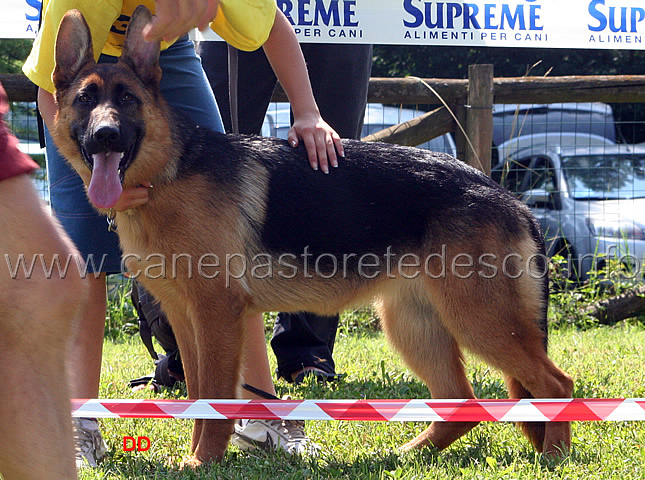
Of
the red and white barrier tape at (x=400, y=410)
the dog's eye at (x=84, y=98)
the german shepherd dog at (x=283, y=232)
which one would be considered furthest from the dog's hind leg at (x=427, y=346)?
the dog's eye at (x=84, y=98)

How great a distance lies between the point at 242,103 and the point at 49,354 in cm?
283

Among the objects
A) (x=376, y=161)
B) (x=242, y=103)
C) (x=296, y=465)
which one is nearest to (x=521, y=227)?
(x=376, y=161)

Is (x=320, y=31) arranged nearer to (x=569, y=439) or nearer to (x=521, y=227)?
(x=521, y=227)

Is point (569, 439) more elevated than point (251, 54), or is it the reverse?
point (251, 54)

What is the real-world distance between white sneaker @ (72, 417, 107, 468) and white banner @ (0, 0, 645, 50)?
A: 3.30 meters

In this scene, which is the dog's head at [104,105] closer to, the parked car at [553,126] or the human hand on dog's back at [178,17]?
the human hand on dog's back at [178,17]

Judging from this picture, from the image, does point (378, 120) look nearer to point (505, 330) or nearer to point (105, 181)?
point (505, 330)

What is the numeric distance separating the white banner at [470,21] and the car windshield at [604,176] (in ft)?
7.79

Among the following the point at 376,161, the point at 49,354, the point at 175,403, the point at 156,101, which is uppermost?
the point at 156,101

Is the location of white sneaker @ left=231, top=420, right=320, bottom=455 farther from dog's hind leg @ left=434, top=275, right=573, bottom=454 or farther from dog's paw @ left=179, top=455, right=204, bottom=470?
dog's hind leg @ left=434, top=275, right=573, bottom=454

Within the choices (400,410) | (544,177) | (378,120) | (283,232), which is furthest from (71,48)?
(544,177)

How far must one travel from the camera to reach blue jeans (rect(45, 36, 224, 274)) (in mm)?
3176

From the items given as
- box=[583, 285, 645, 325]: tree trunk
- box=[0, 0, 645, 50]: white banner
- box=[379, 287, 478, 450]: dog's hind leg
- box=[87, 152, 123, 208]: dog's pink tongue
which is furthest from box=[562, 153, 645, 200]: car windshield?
box=[87, 152, 123, 208]: dog's pink tongue

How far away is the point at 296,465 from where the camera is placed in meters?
2.85
